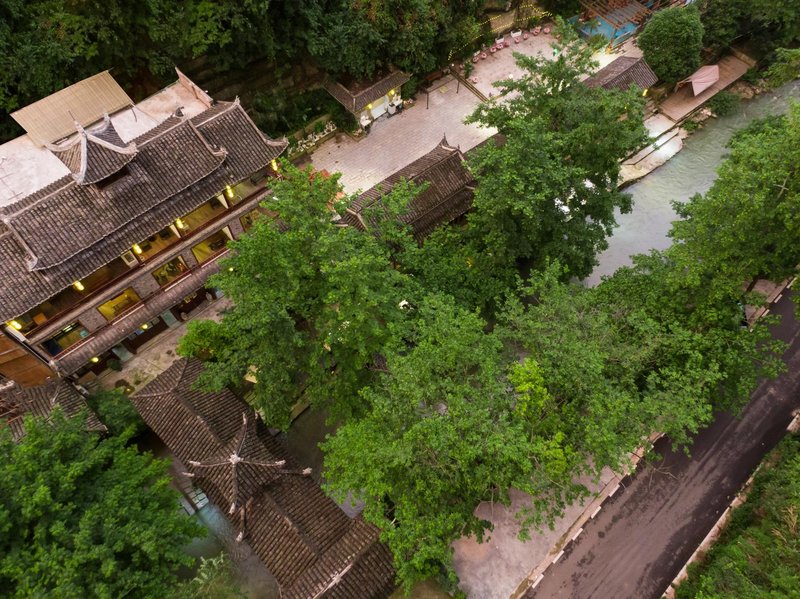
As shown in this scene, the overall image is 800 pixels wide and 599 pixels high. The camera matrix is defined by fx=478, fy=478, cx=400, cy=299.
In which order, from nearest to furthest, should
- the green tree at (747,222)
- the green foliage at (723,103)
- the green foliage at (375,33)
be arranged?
the green tree at (747,222) < the green foliage at (375,33) < the green foliage at (723,103)

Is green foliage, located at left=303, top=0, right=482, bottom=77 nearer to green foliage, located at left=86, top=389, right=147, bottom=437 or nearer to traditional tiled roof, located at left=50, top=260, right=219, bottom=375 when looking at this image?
traditional tiled roof, located at left=50, top=260, right=219, bottom=375

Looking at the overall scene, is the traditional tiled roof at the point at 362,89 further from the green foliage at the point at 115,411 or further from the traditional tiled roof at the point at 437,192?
the green foliage at the point at 115,411

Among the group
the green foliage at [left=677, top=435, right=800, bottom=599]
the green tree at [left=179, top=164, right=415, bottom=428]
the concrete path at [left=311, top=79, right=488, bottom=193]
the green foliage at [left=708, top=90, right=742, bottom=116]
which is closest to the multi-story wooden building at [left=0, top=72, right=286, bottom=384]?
the green tree at [left=179, top=164, right=415, bottom=428]

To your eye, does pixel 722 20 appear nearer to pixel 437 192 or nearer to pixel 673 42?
pixel 673 42

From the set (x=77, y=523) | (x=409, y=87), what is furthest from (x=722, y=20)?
(x=77, y=523)

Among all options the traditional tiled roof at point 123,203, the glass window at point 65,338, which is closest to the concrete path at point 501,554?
the traditional tiled roof at point 123,203
